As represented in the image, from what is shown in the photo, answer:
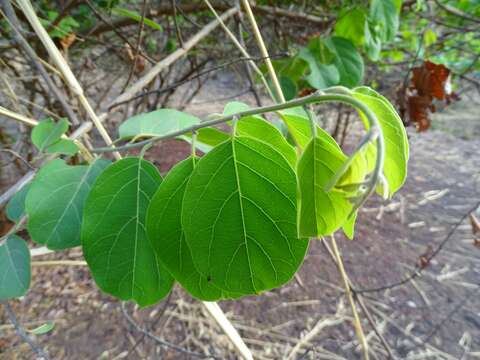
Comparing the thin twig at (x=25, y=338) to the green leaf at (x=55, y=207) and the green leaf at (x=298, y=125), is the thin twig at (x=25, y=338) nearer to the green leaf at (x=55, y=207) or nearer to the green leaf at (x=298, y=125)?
the green leaf at (x=55, y=207)

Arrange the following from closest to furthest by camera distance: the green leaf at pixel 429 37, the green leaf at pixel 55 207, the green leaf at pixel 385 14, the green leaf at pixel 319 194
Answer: the green leaf at pixel 319 194
the green leaf at pixel 55 207
the green leaf at pixel 385 14
the green leaf at pixel 429 37

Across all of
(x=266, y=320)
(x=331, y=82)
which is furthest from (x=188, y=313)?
(x=331, y=82)

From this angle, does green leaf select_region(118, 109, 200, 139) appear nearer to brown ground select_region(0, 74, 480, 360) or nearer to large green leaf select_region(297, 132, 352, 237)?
large green leaf select_region(297, 132, 352, 237)

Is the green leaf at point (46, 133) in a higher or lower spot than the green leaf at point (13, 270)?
higher

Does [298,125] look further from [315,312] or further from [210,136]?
[315,312]

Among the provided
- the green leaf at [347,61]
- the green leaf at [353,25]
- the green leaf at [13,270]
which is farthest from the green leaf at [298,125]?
the green leaf at [353,25]

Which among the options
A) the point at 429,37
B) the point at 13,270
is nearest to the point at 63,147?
the point at 13,270

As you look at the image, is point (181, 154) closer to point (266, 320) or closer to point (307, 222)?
point (266, 320)
